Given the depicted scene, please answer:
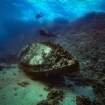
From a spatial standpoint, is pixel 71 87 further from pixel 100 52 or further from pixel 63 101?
pixel 100 52

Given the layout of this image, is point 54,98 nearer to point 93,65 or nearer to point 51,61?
point 51,61

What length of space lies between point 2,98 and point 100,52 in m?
7.90

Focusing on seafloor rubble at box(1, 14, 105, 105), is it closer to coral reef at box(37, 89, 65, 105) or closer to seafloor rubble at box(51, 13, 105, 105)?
seafloor rubble at box(51, 13, 105, 105)

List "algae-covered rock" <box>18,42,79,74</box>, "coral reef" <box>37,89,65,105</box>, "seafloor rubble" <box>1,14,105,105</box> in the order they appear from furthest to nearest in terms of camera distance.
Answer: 1. "seafloor rubble" <box>1,14,105,105</box>
2. "algae-covered rock" <box>18,42,79,74</box>
3. "coral reef" <box>37,89,65,105</box>

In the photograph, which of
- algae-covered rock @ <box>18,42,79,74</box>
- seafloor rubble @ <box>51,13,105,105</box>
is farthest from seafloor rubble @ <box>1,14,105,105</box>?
algae-covered rock @ <box>18,42,79,74</box>

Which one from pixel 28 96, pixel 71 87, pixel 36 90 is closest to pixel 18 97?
pixel 28 96

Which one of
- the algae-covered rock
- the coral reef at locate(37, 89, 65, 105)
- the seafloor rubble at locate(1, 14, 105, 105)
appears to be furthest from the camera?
the seafloor rubble at locate(1, 14, 105, 105)

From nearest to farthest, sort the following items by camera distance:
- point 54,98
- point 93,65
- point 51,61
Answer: point 54,98 → point 51,61 → point 93,65

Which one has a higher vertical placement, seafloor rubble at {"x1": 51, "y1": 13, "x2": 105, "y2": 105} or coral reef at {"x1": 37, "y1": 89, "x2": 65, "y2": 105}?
seafloor rubble at {"x1": 51, "y1": 13, "x2": 105, "y2": 105}

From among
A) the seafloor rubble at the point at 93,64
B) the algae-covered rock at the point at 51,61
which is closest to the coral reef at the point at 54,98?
the algae-covered rock at the point at 51,61

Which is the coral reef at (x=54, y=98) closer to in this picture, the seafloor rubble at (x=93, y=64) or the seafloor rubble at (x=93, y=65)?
the seafloor rubble at (x=93, y=65)

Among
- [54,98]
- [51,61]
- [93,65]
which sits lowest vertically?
[54,98]

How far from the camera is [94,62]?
9641mm

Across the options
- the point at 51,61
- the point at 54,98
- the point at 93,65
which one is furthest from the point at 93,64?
the point at 54,98
